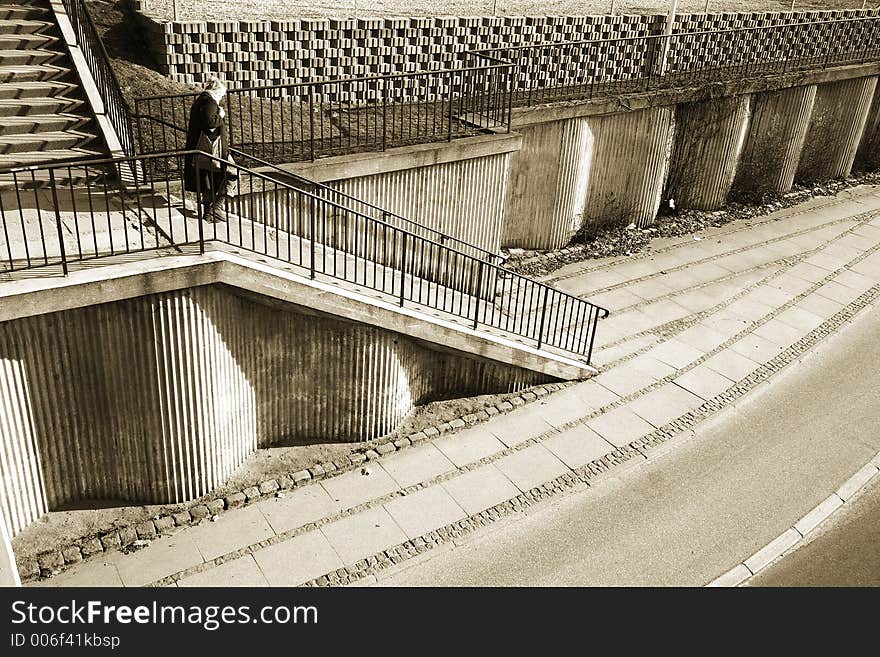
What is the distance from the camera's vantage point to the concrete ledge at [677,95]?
1398 cm

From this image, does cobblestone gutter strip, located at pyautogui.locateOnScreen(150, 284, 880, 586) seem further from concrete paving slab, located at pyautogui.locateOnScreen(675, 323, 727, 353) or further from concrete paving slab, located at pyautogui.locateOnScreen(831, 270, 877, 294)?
concrete paving slab, located at pyautogui.locateOnScreen(831, 270, 877, 294)

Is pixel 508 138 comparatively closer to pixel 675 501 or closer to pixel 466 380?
pixel 466 380

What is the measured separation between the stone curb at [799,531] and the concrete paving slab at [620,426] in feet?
7.21

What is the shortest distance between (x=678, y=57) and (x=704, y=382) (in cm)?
892

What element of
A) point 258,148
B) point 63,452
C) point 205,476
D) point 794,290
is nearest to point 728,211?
point 794,290

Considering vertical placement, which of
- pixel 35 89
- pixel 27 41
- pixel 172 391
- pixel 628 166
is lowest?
pixel 172 391

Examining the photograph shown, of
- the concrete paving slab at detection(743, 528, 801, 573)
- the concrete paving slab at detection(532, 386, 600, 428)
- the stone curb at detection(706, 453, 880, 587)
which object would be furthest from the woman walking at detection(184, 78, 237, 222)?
the concrete paving slab at detection(743, 528, 801, 573)

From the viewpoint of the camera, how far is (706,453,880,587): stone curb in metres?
8.59

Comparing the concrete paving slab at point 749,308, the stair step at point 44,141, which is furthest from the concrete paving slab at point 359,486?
the concrete paving slab at point 749,308

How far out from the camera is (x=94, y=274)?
24.6 feet

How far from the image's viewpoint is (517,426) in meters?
10.7

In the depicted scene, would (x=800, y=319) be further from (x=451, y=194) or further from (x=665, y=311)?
(x=451, y=194)

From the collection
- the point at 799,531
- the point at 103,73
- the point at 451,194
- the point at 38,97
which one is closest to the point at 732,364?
the point at 799,531

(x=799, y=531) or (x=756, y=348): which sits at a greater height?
(x=756, y=348)
